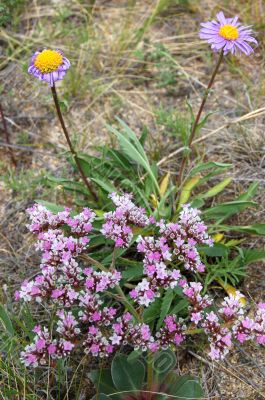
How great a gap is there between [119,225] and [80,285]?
0.96ft

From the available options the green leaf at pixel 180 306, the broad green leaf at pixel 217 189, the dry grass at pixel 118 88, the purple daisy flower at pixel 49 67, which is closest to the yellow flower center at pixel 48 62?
the purple daisy flower at pixel 49 67

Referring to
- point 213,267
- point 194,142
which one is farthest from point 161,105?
point 213,267

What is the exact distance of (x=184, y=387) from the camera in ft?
7.14

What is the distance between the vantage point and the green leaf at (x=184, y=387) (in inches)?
84.6

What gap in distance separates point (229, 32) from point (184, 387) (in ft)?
5.33

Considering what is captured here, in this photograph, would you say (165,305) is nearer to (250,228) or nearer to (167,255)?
(167,255)

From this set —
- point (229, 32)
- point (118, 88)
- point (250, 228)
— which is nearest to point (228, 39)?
point (229, 32)

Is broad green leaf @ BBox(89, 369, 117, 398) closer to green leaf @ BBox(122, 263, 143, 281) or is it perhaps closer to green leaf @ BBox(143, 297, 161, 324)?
green leaf @ BBox(143, 297, 161, 324)

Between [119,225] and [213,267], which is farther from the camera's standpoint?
[213,267]

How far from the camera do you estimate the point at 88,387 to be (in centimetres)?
245

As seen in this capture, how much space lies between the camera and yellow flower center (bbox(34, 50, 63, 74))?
233 centimetres

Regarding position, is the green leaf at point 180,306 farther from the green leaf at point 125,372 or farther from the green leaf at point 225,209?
the green leaf at point 225,209

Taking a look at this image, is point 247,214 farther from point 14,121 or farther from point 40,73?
point 14,121

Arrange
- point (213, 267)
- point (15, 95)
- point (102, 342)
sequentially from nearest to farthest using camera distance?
point (102, 342)
point (213, 267)
point (15, 95)
